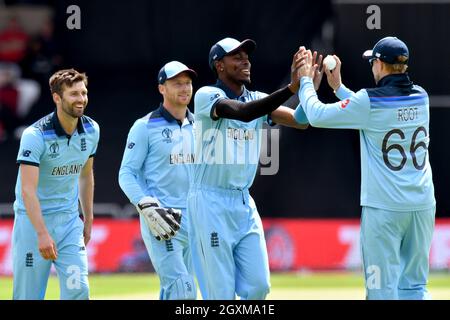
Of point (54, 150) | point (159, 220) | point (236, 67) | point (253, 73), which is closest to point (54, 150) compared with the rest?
point (54, 150)

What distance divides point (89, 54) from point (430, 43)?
561 cm

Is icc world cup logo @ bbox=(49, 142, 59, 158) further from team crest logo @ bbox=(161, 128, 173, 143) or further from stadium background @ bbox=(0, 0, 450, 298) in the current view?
stadium background @ bbox=(0, 0, 450, 298)

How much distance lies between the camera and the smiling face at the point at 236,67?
855cm

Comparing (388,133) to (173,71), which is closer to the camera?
(388,133)

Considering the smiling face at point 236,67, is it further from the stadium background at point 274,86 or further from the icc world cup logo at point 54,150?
the stadium background at point 274,86

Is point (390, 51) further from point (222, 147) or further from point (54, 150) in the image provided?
point (54, 150)

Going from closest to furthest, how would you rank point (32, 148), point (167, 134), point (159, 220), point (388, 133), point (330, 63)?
point (388, 133)
point (330, 63)
point (32, 148)
point (159, 220)
point (167, 134)

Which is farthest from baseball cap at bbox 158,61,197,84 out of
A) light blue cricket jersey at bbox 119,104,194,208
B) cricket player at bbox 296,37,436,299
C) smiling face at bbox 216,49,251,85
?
cricket player at bbox 296,37,436,299

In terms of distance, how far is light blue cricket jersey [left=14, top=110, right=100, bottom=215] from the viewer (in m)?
8.80

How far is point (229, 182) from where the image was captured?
8.34m

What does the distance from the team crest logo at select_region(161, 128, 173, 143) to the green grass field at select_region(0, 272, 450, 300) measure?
351 cm

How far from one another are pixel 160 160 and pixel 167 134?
0.83 feet
